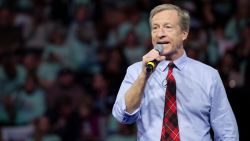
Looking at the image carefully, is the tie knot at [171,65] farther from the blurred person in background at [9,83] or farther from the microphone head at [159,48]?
the blurred person in background at [9,83]

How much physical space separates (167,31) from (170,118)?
0.39 metres

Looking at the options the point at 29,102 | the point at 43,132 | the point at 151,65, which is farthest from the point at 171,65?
the point at 29,102

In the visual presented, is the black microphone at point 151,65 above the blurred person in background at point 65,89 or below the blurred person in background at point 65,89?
above

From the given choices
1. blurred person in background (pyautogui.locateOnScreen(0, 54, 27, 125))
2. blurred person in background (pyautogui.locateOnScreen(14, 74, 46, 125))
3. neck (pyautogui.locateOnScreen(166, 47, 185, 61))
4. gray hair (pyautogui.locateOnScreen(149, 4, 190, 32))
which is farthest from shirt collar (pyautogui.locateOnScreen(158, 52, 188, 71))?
blurred person in background (pyautogui.locateOnScreen(0, 54, 27, 125))

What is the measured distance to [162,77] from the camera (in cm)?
268

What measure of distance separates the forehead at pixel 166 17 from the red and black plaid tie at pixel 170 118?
0.28 metres

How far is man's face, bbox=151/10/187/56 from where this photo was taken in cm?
256

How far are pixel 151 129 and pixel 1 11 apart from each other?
16.9 ft

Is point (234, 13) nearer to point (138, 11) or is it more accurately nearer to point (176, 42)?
point (138, 11)

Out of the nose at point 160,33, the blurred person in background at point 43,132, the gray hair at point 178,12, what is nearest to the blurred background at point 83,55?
the blurred person in background at point 43,132

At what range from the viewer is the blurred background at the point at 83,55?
613 centimetres

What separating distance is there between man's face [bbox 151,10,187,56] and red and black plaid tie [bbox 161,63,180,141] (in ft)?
0.57

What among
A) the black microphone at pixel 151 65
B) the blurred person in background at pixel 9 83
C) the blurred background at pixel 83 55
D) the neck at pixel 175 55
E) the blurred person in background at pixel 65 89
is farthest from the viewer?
the blurred person in background at pixel 9 83

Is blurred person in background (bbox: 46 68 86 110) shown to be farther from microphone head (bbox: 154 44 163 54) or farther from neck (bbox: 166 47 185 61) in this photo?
microphone head (bbox: 154 44 163 54)
